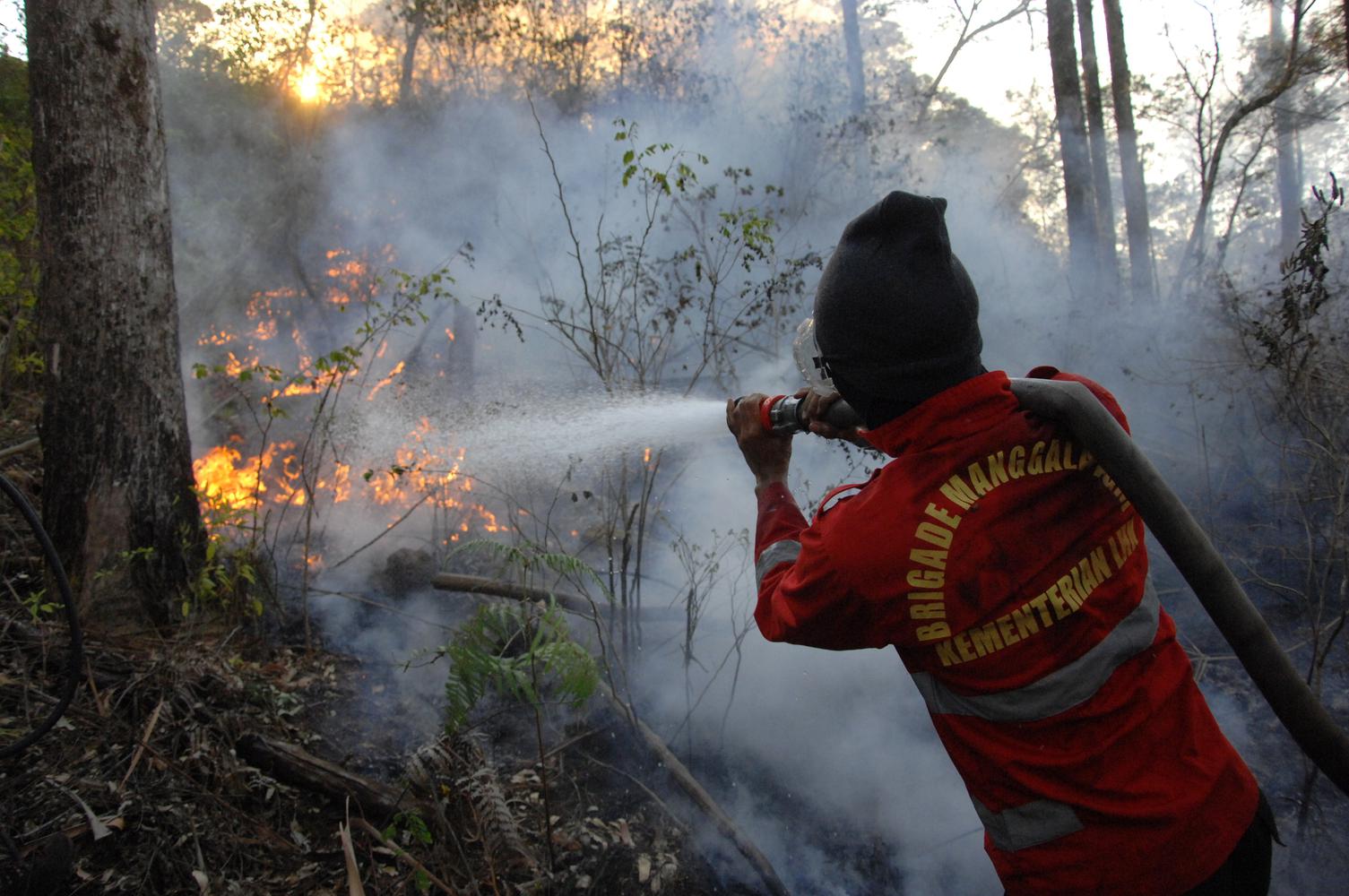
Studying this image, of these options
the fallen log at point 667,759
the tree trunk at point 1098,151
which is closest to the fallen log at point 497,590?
the fallen log at point 667,759

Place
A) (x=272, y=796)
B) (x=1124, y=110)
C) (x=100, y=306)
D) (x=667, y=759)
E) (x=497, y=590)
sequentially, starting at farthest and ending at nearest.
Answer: (x=1124, y=110)
(x=497, y=590)
(x=100, y=306)
(x=667, y=759)
(x=272, y=796)

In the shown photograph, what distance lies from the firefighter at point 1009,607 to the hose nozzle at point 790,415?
268 millimetres

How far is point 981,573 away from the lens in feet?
4.63

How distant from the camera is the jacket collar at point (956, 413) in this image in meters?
1.47

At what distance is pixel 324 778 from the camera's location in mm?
3363

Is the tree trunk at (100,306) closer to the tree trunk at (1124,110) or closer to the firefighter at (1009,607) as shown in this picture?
the firefighter at (1009,607)

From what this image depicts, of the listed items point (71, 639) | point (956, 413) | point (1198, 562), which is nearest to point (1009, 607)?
point (956, 413)

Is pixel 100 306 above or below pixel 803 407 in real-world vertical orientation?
above

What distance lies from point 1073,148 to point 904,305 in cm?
1119

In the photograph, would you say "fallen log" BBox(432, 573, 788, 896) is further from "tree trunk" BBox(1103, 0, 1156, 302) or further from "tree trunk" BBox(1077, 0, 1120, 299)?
"tree trunk" BBox(1103, 0, 1156, 302)

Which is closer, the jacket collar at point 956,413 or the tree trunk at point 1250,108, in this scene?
the jacket collar at point 956,413

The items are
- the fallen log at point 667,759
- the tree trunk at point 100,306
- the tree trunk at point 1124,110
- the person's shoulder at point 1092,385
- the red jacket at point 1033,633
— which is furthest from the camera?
the tree trunk at point 1124,110

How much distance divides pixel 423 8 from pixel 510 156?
82.3 inches

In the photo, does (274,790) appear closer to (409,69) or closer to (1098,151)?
(409,69)
